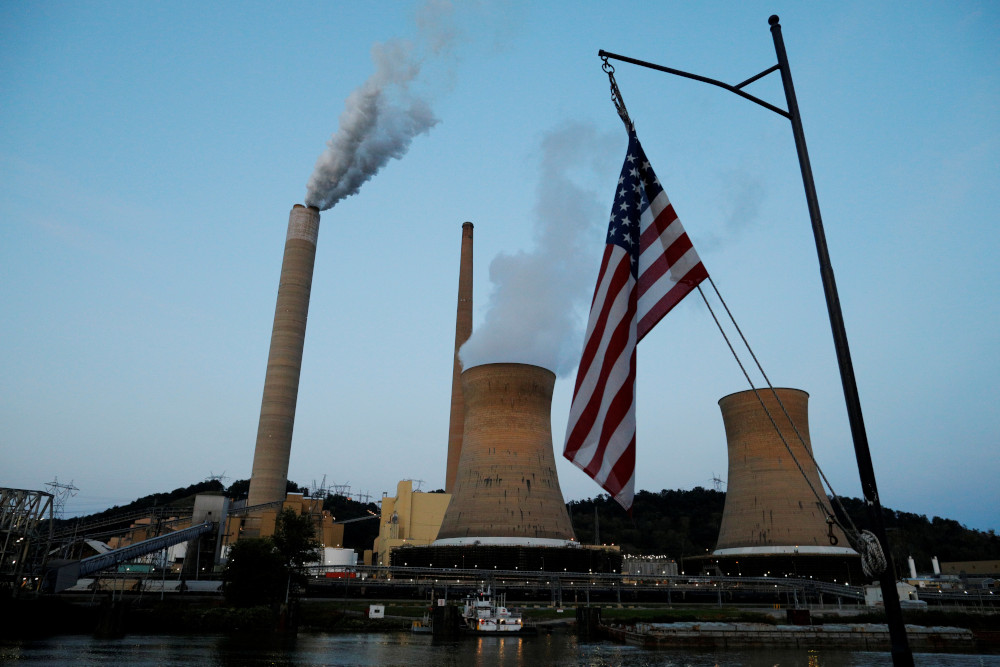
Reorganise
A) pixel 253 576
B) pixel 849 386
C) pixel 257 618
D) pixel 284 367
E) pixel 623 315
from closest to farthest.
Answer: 1. pixel 849 386
2. pixel 623 315
3. pixel 257 618
4. pixel 253 576
5. pixel 284 367

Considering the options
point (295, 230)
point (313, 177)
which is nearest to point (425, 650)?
point (295, 230)

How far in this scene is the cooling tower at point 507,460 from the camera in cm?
3791

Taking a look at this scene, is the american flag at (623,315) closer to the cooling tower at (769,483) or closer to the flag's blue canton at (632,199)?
the flag's blue canton at (632,199)

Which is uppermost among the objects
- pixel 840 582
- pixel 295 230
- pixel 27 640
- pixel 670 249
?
pixel 295 230

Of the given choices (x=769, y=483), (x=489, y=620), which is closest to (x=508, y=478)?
(x=489, y=620)

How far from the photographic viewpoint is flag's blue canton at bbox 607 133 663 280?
6.77 m

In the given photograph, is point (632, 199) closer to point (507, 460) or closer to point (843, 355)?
point (843, 355)

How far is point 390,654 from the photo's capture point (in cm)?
2331

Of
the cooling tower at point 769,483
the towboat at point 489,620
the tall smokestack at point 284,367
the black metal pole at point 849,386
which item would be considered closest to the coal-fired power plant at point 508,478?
the towboat at point 489,620

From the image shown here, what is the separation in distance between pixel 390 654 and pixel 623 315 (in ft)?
68.0

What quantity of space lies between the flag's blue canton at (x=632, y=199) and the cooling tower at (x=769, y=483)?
37.4 meters

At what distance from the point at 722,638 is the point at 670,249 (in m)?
26.0

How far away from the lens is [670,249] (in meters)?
6.96

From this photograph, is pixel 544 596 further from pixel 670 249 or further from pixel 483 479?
pixel 670 249
